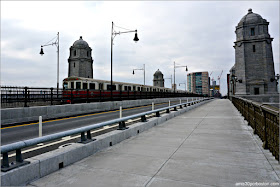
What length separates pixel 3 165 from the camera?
3.25 metres

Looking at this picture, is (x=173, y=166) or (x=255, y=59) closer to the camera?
(x=173, y=166)

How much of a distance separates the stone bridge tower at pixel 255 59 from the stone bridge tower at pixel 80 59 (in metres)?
46.4

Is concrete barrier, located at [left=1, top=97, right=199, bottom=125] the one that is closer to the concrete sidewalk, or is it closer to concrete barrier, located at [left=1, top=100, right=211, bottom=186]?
concrete barrier, located at [left=1, top=100, right=211, bottom=186]

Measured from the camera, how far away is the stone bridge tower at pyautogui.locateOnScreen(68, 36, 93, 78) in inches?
2474

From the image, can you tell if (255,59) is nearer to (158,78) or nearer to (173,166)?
(173,166)

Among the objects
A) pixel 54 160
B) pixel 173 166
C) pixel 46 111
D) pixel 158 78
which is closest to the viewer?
pixel 54 160

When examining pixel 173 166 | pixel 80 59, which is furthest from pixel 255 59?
pixel 173 166

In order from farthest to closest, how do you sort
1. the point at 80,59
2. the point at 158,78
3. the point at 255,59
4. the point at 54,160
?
1. the point at 158,78
2. the point at 80,59
3. the point at 255,59
4. the point at 54,160

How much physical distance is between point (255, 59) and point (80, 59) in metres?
51.7

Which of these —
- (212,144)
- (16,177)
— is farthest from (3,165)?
(212,144)

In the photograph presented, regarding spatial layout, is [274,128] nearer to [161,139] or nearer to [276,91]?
[161,139]

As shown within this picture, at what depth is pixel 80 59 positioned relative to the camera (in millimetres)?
62750

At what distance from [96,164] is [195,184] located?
7.25ft

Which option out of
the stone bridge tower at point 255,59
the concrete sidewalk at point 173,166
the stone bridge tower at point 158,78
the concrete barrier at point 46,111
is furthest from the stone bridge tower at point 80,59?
the stone bridge tower at point 158,78
